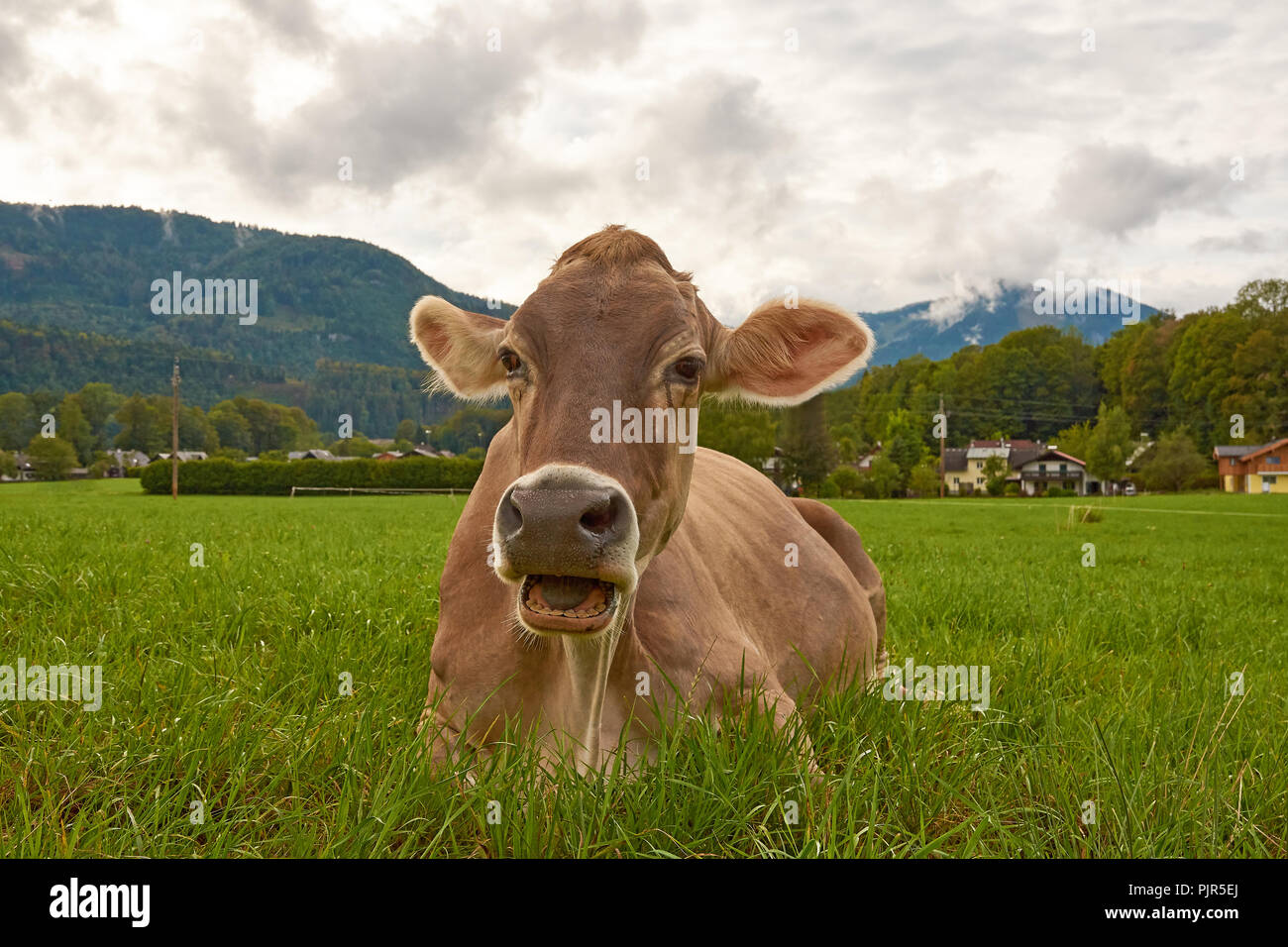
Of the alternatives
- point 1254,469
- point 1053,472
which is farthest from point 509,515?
point 1053,472

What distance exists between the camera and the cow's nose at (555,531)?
7.42ft

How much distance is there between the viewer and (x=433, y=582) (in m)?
7.09

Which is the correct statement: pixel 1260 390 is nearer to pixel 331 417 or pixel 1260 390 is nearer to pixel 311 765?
pixel 311 765

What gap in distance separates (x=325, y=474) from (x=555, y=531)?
6022 cm

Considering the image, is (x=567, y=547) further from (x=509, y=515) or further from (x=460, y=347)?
(x=460, y=347)

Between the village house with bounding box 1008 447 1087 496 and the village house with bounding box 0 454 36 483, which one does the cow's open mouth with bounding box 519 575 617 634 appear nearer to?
the village house with bounding box 0 454 36 483

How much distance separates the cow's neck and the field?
0.95 ft

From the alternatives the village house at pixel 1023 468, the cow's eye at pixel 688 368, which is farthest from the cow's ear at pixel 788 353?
the village house at pixel 1023 468

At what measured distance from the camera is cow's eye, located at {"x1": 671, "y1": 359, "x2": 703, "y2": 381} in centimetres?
292

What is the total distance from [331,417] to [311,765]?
18405 centimetres

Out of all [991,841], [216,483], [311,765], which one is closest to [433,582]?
[311,765]

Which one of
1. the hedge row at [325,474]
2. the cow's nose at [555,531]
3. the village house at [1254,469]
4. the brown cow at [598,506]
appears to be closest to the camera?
the cow's nose at [555,531]

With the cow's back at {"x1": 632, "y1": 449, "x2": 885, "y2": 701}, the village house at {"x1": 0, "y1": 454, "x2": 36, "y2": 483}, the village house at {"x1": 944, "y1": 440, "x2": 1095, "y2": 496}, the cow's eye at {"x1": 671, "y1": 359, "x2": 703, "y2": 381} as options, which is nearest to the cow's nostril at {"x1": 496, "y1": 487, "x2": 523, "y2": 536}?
the cow's eye at {"x1": 671, "y1": 359, "x2": 703, "y2": 381}

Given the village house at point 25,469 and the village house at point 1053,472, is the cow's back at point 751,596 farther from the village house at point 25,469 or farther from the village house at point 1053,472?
the village house at point 1053,472
